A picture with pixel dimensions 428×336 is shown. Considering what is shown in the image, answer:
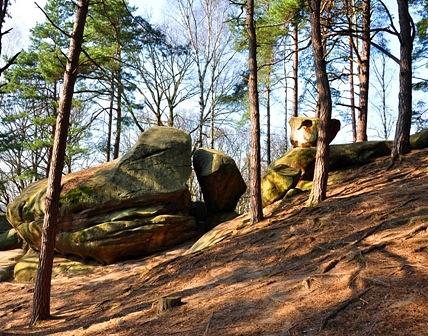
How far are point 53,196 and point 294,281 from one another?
14.2ft

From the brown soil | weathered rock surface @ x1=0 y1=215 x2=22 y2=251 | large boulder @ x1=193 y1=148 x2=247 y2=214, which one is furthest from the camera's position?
weathered rock surface @ x1=0 y1=215 x2=22 y2=251

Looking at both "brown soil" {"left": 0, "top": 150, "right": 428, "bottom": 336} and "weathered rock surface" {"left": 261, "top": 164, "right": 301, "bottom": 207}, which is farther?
"weathered rock surface" {"left": 261, "top": 164, "right": 301, "bottom": 207}

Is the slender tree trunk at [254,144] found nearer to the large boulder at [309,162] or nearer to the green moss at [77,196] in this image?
the large boulder at [309,162]

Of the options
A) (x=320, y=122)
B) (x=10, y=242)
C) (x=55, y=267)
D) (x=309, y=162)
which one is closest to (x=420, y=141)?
(x=309, y=162)

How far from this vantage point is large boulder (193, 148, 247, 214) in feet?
40.1

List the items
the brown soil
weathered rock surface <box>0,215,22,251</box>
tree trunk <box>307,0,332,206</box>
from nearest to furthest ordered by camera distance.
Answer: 1. the brown soil
2. tree trunk <box>307,0,332,206</box>
3. weathered rock surface <box>0,215,22,251</box>

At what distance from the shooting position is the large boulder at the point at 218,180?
12227 mm

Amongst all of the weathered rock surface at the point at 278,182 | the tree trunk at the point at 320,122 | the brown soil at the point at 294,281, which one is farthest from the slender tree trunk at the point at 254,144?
the weathered rock surface at the point at 278,182

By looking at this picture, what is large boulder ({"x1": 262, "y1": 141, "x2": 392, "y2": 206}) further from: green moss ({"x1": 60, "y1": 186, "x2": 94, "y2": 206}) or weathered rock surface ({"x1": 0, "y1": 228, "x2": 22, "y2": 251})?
weathered rock surface ({"x1": 0, "y1": 228, "x2": 22, "y2": 251})

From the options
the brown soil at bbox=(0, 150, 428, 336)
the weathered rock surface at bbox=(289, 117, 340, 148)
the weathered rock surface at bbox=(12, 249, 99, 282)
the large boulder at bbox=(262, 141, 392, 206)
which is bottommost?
the weathered rock surface at bbox=(12, 249, 99, 282)

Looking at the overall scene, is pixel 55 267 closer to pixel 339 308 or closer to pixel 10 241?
pixel 10 241

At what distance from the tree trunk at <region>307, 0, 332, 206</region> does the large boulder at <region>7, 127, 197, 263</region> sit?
4.27 metres

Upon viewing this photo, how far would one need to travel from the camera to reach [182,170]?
11414mm

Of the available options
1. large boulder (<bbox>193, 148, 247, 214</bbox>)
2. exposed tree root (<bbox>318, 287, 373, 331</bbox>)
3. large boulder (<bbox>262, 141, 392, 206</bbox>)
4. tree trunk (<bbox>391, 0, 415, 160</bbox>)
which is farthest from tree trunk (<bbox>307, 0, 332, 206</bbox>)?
exposed tree root (<bbox>318, 287, 373, 331</bbox>)
